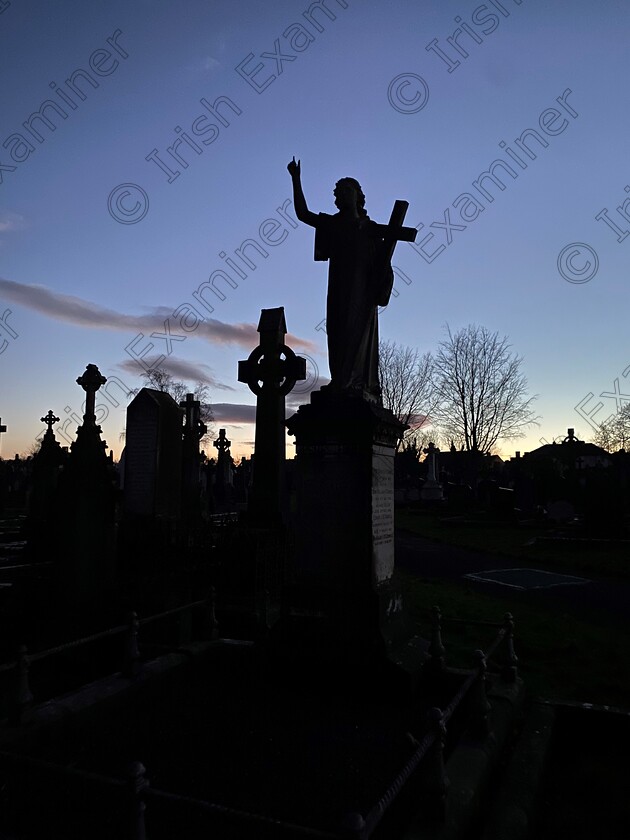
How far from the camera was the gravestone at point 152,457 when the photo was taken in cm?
1392

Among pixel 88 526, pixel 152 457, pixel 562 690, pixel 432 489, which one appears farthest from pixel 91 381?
pixel 432 489

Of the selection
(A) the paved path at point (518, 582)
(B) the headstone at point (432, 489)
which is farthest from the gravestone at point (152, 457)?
(B) the headstone at point (432, 489)

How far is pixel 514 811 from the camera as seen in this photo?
3.68 m

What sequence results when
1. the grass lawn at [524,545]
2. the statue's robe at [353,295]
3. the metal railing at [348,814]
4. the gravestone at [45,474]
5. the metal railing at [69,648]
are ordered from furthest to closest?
the gravestone at [45,474] < the grass lawn at [524,545] < the statue's robe at [353,295] < the metal railing at [69,648] < the metal railing at [348,814]

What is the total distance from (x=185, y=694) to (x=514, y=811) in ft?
10.7

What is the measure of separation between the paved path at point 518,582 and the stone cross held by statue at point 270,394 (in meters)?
5.34

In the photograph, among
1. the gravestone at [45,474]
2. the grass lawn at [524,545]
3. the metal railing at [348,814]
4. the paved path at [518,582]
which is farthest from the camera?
the gravestone at [45,474]

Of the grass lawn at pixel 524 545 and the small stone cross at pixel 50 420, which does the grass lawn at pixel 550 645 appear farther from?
the small stone cross at pixel 50 420

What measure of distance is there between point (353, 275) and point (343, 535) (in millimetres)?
3094

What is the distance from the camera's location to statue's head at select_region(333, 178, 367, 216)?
272 inches

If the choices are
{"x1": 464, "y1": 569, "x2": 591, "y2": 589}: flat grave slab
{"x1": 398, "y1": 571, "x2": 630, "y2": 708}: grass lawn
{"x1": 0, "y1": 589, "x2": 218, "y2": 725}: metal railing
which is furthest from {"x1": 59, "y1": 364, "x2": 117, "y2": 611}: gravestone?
{"x1": 464, "y1": 569, "x2": 591, "y2": 589}: flat grave slab

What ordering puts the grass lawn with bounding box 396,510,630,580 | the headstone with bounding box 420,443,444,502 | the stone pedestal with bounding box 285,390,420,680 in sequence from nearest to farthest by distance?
1. the stone pedestal with bounding box 285,390,420,680
2. the grass lawn with bounding box 396,510,630,580
3. the headstone with bounding box 420,443,444,502

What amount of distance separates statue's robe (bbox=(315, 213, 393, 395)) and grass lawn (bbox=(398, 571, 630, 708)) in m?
2.49

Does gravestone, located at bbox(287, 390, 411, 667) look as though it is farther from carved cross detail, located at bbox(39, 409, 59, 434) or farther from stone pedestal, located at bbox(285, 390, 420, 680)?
carved cross detail, located at bbox(39, 409, 59, 434)
